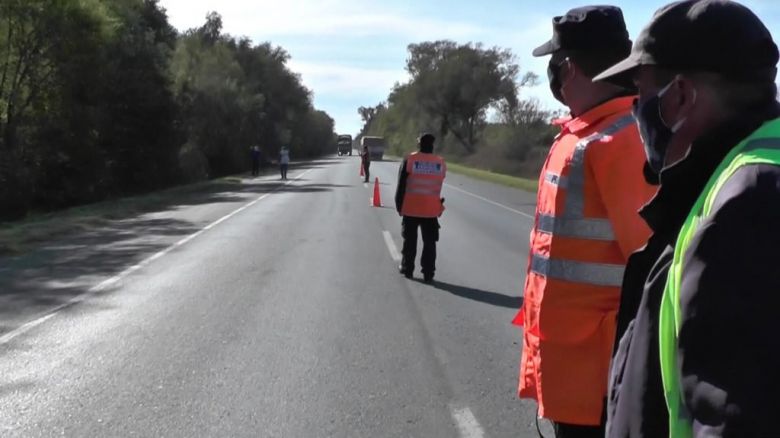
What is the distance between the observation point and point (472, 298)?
34.4ft

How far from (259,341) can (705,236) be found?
6974 millimetres

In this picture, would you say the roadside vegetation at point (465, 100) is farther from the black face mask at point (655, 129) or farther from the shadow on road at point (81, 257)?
the black face mask at point (655, 129)

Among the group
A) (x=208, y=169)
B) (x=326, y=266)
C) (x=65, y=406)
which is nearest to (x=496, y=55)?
(x=208, y=169)

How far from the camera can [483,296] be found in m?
10.6

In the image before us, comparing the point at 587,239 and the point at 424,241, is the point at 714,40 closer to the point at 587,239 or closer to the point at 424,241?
the point at 587,239

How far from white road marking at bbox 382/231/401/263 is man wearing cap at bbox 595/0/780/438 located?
1218cm

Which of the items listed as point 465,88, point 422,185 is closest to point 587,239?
point 422,185

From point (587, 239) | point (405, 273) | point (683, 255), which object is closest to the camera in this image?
point (683, 255)

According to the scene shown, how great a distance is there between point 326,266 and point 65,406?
744 centimetres

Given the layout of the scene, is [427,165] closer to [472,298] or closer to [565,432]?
[472,298]

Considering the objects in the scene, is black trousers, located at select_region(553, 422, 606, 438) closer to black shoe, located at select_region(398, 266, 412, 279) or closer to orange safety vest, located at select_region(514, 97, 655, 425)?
orange safety vest, located at select_region(514, 97, 655, 425)

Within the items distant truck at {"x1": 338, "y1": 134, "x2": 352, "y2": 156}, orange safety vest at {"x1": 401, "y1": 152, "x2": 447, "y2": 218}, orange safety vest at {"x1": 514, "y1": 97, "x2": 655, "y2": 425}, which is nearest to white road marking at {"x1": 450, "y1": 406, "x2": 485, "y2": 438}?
orange safety vest at {"x1": 514, "y1": 97, "x2": 655, "y2": 425}

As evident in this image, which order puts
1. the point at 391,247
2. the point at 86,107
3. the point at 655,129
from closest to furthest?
the point at 655,129 → the point at 391,247 → the point at 86,107

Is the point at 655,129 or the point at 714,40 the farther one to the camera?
the point at 655,129
